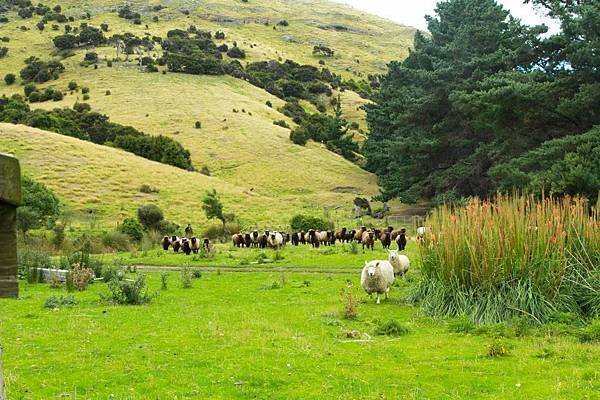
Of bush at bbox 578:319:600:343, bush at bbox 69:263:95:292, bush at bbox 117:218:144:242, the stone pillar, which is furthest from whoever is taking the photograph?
bush at bbox 117:218:144:242

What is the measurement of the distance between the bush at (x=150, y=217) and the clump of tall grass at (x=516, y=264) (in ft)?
120

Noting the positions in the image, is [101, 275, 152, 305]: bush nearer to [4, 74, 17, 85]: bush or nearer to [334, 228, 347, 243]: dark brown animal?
[334, 228, 347, 243]: dark brown animal

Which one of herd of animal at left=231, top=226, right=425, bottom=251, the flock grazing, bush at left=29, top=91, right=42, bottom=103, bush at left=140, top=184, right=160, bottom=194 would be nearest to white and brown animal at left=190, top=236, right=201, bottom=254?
the flock grazing

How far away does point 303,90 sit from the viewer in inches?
4535

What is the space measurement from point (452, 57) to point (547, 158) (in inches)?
864

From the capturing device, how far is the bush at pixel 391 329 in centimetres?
1233

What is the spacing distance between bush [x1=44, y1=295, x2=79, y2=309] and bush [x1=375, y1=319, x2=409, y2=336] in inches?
336

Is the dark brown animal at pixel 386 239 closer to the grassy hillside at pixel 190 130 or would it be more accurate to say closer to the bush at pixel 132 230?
the bush at pixel 132 230

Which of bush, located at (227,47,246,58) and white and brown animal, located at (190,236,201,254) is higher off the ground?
bush, located at (227,47,246,58)

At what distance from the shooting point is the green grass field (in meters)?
8.37

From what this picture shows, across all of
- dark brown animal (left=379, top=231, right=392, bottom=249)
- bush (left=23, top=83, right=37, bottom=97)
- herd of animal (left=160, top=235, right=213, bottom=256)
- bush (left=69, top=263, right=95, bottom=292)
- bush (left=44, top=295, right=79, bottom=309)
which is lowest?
herd of animal (left=160, top=235, right=213, bottom=256)

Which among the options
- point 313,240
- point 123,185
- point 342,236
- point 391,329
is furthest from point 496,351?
point 123,185

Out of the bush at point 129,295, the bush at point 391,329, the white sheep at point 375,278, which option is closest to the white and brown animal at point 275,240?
the bush at point 129,295

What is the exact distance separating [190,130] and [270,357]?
75667 mm
